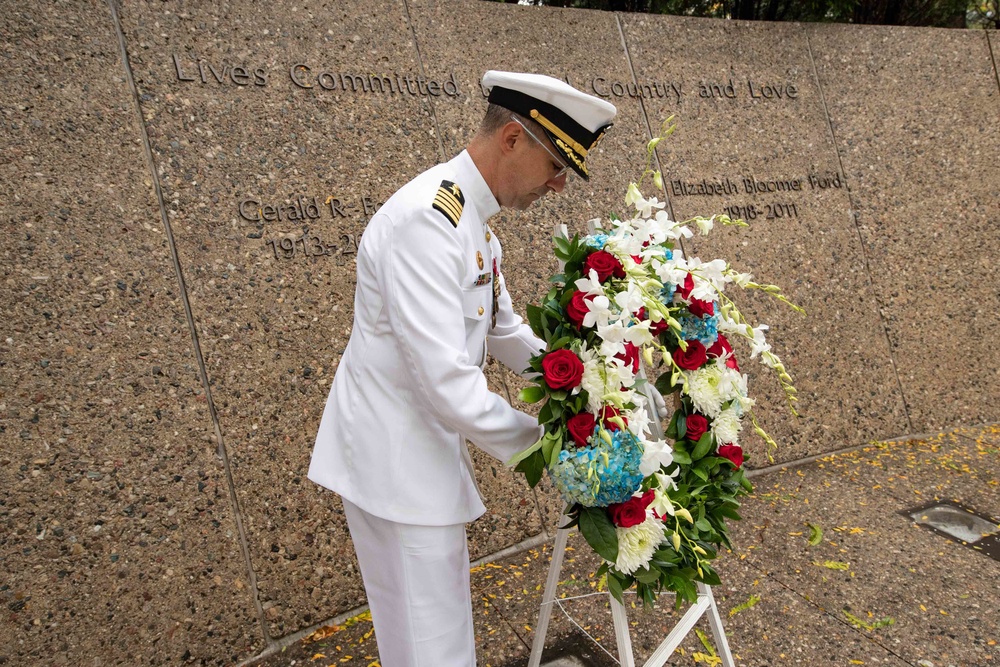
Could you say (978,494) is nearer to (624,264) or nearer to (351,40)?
(624,264)

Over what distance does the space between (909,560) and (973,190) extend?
3.32 m

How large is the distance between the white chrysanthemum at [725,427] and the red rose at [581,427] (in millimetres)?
438

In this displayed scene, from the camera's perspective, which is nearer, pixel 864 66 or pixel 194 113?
pixel 194 113

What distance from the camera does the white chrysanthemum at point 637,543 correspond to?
155cm

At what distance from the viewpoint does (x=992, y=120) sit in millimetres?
5215

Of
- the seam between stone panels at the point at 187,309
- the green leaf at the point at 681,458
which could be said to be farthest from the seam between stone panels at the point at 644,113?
the seam between stone panels at the point at 187,309

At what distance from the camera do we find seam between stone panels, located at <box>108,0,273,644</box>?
281 cm

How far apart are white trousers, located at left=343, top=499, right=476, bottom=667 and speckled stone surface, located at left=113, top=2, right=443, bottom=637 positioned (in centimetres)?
119

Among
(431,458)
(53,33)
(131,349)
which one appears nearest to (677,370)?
(431,458)

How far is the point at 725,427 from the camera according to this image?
5.83ft

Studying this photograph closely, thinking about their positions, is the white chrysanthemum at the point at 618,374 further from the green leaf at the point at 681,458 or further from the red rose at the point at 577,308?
the green leaf at the point at 681,458

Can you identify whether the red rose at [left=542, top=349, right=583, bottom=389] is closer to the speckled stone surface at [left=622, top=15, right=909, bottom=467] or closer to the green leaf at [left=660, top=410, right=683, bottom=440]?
the green leaf at [left=660, top=410, right=683, bottom=440]

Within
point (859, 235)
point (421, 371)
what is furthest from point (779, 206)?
point (421, 371)

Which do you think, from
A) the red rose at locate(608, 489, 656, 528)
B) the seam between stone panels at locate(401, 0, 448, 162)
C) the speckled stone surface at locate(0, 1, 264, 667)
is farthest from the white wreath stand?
the seam between stone panels at locate(401, 0, 448, 162)
